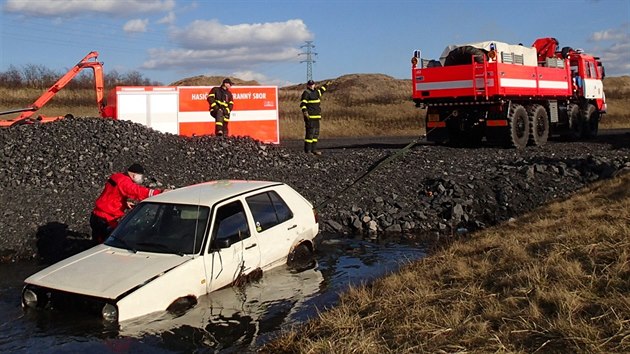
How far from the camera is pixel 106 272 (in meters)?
5.84

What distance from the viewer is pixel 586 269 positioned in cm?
576

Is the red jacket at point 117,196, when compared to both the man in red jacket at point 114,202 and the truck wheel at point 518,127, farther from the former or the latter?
the truck wheel at point 518,127

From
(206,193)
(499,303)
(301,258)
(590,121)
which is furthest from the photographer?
(590,121)

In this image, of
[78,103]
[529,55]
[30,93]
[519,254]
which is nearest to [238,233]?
[519,254]

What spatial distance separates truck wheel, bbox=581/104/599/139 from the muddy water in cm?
1656

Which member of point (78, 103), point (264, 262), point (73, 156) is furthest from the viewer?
point (78, 103)

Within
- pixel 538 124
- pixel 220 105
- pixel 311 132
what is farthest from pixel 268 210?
pixel 538 124

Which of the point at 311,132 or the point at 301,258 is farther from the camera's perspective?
the point at 311,132

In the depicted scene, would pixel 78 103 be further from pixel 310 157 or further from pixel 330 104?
pixel 310 157

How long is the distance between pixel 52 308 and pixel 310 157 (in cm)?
1028

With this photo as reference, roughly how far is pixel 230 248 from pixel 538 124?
49.4 ft

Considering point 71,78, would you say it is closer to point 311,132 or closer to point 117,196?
point 311,132

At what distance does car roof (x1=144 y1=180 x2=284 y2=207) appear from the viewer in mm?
6900

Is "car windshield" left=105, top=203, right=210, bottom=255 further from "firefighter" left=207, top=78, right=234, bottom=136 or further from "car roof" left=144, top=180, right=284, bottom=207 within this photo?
"firefighter" left=207, top=78, right=234, bottom=136
